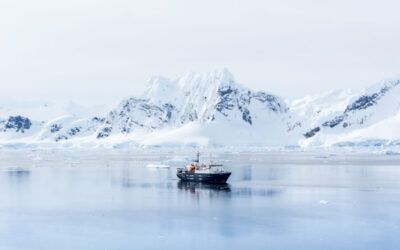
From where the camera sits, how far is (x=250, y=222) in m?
33.7

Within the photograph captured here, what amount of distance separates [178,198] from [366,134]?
15045cm

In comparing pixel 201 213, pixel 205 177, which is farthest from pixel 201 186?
pixel 201 213

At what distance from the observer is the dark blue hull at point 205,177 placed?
186 ft

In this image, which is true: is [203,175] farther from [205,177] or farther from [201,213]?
[201,213]

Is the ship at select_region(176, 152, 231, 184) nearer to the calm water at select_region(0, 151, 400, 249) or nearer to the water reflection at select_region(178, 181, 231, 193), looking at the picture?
the water reflection at select_region(178, 181, 231, 193)

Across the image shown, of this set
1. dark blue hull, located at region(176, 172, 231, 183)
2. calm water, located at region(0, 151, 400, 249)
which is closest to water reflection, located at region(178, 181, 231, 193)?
calm water, located at region(0, 151, 400, 249)

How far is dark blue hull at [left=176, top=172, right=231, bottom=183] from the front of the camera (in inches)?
2229

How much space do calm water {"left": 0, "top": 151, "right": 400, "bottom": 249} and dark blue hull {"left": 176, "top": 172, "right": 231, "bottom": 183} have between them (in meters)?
1.05

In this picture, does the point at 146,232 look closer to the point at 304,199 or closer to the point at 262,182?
→ the point at 304,199

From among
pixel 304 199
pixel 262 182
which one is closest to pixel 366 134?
pixel 262 182

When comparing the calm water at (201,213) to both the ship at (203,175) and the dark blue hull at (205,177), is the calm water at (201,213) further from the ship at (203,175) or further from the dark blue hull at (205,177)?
the ship at (203,175)

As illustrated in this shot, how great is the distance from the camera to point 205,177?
57.5 metres

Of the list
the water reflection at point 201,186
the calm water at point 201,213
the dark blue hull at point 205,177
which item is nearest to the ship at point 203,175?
the dark blue hull at point 205,177

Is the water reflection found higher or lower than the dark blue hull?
lower
